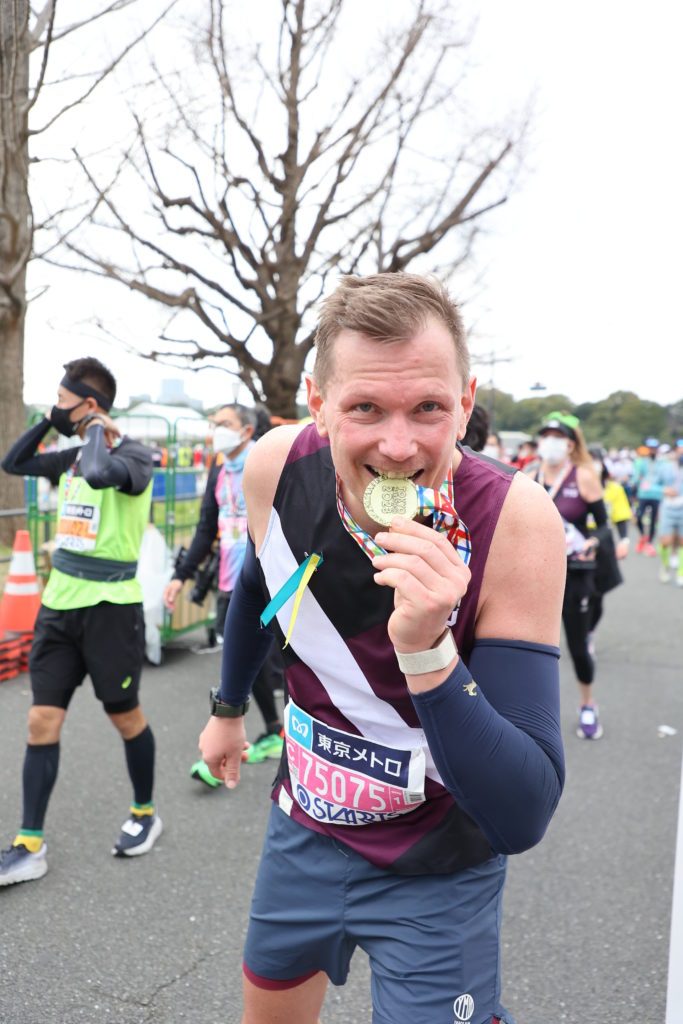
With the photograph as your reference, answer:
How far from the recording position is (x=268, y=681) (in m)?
4.88

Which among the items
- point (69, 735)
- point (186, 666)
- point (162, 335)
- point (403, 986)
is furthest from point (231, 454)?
point (162, 335)

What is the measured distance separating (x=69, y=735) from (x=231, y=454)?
6.42 feet

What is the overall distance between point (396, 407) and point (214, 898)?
272 cm

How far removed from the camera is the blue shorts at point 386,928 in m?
1.49

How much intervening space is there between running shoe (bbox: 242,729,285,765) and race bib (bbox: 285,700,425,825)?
322 centimetres

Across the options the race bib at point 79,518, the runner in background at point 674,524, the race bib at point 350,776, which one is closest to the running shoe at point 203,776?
the race bib at point 79,518

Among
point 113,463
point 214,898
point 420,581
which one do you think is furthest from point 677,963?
point 113,463

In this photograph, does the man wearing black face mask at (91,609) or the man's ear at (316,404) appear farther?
the man wearing black face mask at (91,609)

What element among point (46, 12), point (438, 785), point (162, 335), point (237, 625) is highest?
point (46, 12)

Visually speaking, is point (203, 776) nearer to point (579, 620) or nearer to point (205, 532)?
point (205, 532)

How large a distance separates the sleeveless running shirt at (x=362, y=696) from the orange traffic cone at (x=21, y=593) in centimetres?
507

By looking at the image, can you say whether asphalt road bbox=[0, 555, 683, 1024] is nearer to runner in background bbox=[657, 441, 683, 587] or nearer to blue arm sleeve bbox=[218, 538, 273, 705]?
blue arm sleeve bbox=[218, 538, 273, 705]

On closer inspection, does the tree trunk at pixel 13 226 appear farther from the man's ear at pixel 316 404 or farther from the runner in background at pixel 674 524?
the runner in background at pixel 674 524

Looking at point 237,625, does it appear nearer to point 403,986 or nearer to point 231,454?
point 403,986
